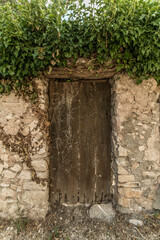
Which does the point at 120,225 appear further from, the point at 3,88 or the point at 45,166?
the point at 3,88

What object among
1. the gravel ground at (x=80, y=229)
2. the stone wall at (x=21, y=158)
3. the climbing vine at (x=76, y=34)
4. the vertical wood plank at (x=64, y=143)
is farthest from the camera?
the vertical wood plank at (x=64, y=143)

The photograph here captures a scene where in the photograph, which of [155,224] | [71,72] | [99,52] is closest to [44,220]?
[155,224]

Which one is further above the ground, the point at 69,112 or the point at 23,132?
the point at 69,112

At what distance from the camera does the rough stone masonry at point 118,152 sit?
1958mm

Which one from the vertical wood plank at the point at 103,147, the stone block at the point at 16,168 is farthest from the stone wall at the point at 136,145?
the stone block at the point at 16,168

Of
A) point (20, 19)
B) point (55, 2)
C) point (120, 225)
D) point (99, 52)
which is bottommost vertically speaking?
point (120, 225)

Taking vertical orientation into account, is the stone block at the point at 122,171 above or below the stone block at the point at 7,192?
above

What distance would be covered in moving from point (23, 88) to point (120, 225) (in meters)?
2.21

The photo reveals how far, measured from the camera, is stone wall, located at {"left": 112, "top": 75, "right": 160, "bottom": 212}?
1977 mm

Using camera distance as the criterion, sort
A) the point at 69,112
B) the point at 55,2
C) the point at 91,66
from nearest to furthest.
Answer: the point at 55,2
the point at 91,66
the point at 69,112

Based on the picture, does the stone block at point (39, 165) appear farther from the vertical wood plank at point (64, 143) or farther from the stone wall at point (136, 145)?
the stone wall at point (136, 145)

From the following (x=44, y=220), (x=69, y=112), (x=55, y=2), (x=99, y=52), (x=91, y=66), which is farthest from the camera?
(x=69, y=112)

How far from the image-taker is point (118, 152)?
198 centimetres

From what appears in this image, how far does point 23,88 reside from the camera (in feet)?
6.22
